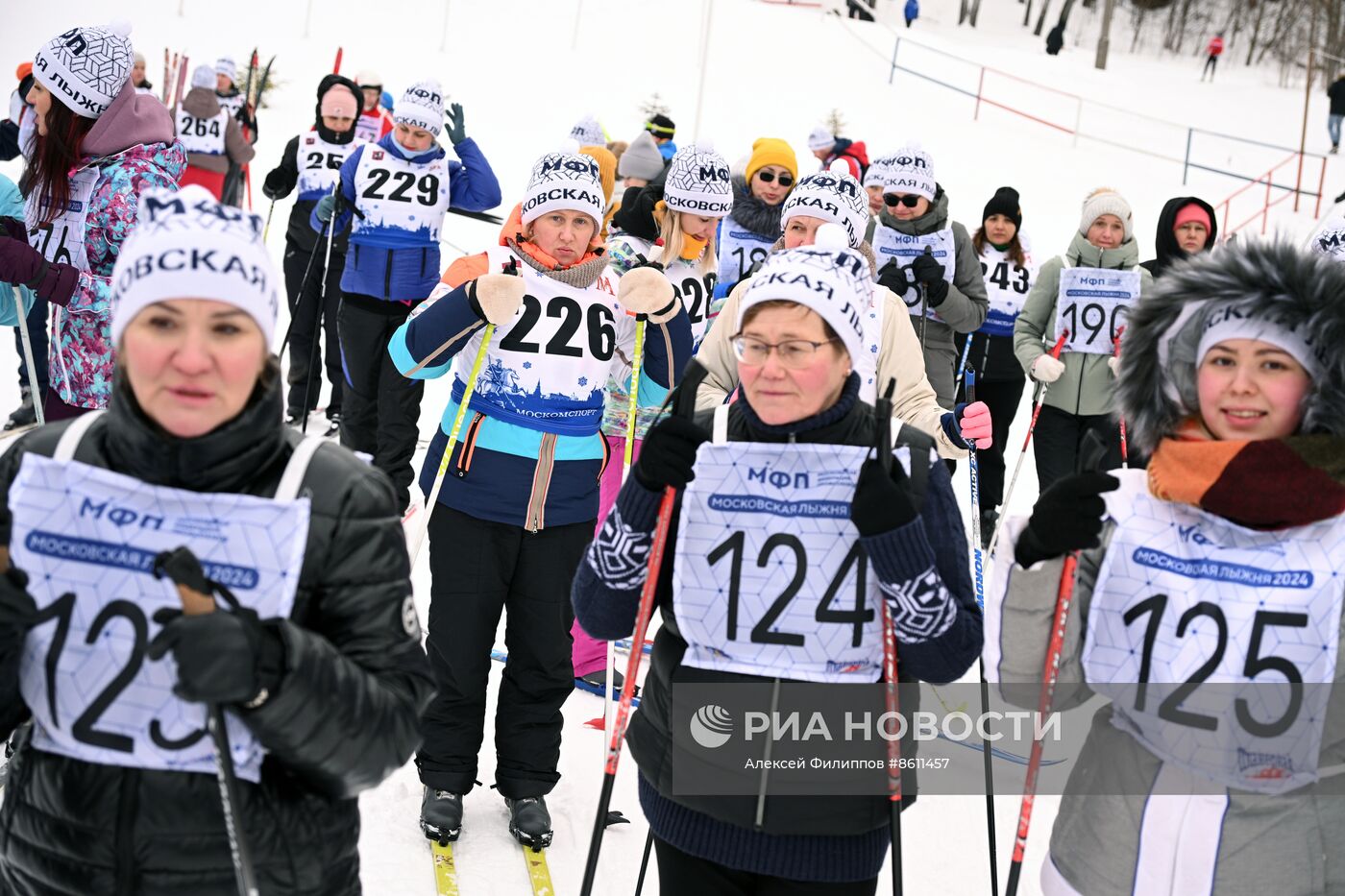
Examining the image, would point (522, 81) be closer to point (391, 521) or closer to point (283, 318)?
point (283, 318)

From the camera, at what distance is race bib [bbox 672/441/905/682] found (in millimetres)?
2580

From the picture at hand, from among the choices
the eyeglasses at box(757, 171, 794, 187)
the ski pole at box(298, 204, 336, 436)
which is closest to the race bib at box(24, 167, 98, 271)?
the eyeglasses at box(757, 171, 794, 187)

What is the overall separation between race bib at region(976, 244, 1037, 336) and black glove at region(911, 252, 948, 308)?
1.99 metres

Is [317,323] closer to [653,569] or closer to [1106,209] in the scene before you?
[1106,209]

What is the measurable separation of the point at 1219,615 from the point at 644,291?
2219 millimetres

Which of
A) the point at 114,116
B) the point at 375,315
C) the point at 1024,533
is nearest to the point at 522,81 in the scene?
the point at 375,315

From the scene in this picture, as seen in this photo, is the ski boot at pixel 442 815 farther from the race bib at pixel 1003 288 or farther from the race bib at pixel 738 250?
the race bib at pixel 1003 288

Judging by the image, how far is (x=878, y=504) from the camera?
2.43 meters

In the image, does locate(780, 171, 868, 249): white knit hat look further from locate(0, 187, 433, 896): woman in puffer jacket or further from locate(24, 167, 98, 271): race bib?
locate(0, 187, 433, 896): woman in puffer jacket

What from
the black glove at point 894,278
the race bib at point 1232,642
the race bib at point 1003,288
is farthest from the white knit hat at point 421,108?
the race bib at point 1232,642

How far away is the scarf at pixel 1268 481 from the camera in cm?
242

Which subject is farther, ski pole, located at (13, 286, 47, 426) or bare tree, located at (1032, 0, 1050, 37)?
bare tree, located at (1032, 0, 1050, 37)

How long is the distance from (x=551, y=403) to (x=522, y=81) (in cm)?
2317

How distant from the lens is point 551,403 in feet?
13.7
